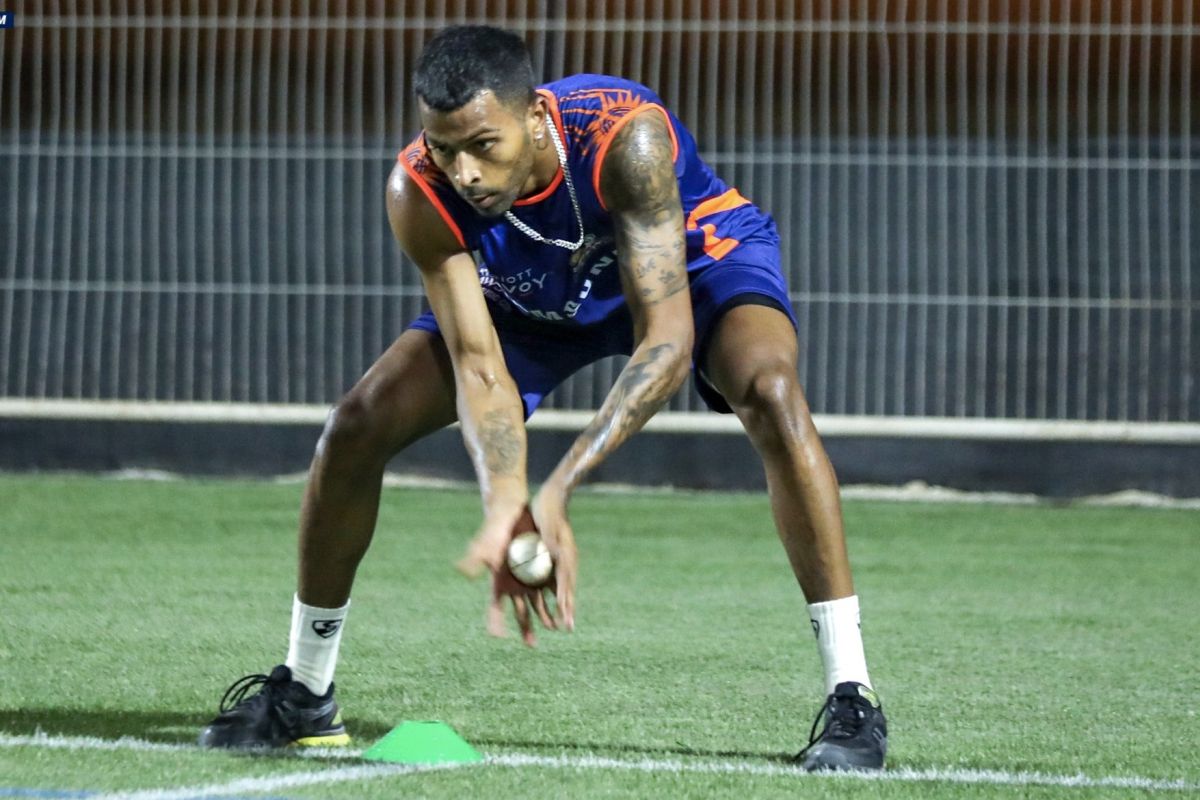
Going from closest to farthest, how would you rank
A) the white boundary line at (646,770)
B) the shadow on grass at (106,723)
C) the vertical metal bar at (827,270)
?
the white boundary line at (646,770), the shadow on grass at (106,723), the vertical metal bar at (827,270)

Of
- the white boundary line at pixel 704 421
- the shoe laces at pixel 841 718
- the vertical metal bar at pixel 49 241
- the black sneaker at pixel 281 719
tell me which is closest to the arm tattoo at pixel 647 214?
the shoe laces at pixel 841 718

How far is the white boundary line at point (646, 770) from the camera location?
11.9ft

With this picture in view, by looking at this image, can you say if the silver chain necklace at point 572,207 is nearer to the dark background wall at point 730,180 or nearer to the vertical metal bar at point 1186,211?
the dark background wall at point 730,180

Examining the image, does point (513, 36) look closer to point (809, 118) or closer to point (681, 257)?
point (681, 257)

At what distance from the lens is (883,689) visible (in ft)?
15.7

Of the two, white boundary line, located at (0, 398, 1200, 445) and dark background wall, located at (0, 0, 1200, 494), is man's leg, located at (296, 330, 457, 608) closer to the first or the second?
white boundary line, located at (0, 398, 1200, 445)

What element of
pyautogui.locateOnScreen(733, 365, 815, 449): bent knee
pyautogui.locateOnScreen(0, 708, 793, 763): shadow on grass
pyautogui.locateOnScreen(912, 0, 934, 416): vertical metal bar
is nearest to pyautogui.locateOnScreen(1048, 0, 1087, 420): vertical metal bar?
pyautogui.locateOnScreen(912, 0, 934, 416): vertical metal bar

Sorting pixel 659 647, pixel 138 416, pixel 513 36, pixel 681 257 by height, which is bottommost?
pixel 138 416

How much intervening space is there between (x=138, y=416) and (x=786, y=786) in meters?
6.89

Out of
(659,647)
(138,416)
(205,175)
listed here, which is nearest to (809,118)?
(205,175)

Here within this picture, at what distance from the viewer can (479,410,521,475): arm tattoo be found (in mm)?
3742

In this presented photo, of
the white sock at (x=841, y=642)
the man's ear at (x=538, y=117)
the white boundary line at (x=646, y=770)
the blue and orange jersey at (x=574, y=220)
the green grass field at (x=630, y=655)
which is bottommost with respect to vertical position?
the green grass field at (x=630, y=655)

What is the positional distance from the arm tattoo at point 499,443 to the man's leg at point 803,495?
1.56ft

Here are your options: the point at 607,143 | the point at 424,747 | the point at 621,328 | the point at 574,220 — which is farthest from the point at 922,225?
the point at 424,747
